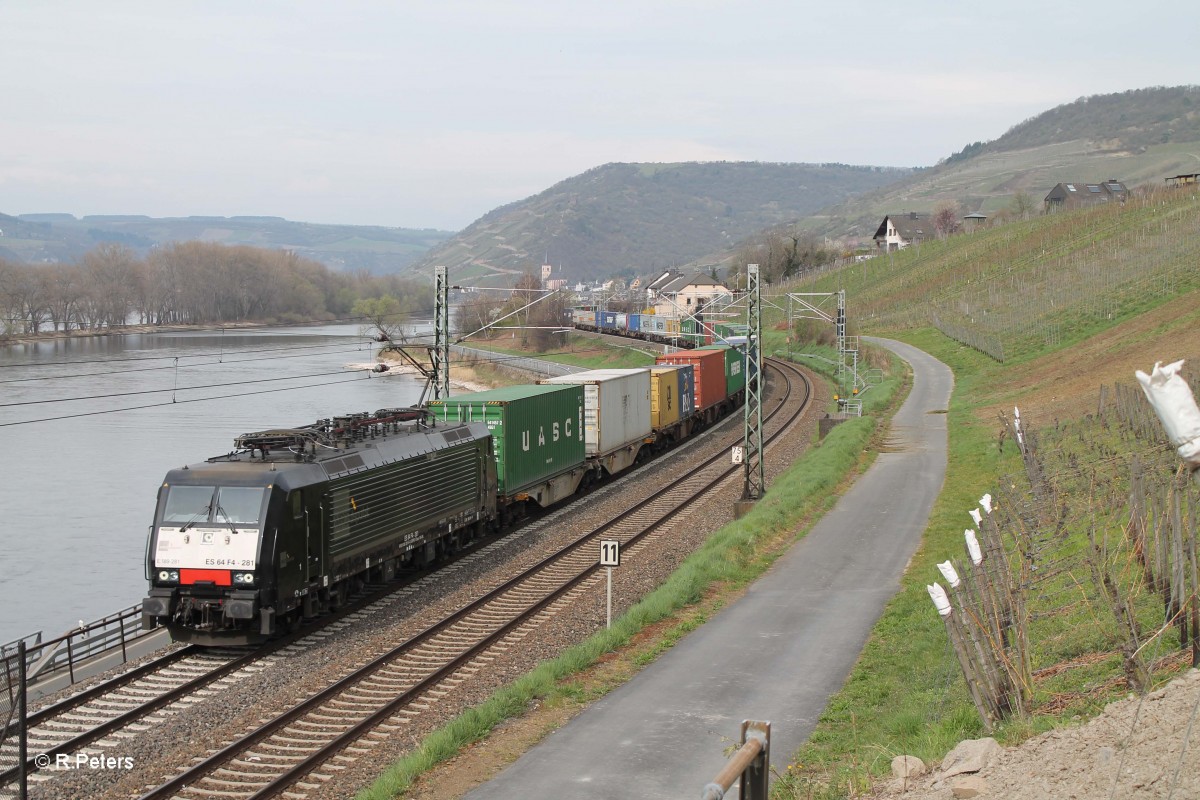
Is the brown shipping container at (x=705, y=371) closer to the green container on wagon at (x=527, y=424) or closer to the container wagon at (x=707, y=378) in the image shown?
the container wagon at (x=707, y=378)

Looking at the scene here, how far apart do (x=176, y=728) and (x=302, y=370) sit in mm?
81942

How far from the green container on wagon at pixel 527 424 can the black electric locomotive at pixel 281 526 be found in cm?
465

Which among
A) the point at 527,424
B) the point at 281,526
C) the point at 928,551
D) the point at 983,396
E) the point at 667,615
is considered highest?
the point at 527,424

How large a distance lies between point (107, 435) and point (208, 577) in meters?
48.3

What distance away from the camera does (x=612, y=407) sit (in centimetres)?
3644

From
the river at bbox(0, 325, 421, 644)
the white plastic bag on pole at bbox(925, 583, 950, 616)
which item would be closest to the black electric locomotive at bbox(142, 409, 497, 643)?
the river at bbox(0, 325, 421, 644)

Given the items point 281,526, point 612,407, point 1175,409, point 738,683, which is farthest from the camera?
point 612,407

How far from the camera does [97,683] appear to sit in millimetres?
17734

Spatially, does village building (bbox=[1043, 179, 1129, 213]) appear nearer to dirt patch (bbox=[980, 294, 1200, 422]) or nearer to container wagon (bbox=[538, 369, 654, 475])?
dirt patch (bbox=[980, 294, 1200, 422])

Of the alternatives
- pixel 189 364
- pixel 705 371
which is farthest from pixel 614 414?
pixel 189 364

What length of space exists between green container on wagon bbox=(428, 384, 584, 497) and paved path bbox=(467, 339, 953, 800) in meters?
8.00

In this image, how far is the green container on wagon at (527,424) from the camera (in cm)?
2825

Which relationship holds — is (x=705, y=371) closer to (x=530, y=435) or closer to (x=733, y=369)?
(x=733, y=369)

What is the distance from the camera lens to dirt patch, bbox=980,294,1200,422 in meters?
40.5
